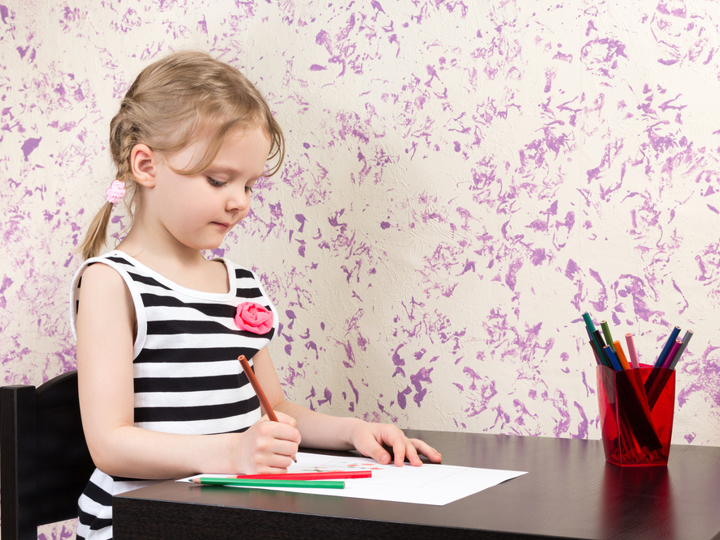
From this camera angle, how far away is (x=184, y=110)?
769 millimetres

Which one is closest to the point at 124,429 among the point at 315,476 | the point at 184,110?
the point at 315,476

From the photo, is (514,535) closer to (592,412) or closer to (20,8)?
(592,412)

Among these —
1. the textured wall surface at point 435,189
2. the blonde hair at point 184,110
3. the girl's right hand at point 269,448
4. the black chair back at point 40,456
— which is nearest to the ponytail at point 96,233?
the blonde hair at point 184,110

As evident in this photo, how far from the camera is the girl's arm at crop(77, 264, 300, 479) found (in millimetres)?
599

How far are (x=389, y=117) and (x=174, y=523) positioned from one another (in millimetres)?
682

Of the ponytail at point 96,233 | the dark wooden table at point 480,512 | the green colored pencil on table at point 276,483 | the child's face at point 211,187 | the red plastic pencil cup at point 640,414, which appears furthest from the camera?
the ponytail at point 96,233

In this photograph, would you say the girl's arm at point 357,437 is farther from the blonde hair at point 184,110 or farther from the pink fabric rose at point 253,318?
the blonde hair at point 184,110

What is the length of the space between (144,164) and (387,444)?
16.4 inches

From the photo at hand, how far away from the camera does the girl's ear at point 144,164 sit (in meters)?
0.77

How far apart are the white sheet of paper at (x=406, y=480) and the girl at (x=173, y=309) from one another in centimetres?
3

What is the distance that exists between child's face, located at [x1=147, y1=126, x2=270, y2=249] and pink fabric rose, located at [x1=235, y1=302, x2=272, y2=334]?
10cm

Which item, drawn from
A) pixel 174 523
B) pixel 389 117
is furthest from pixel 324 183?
pixel 174 523

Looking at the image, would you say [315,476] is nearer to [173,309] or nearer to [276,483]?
[276,483]

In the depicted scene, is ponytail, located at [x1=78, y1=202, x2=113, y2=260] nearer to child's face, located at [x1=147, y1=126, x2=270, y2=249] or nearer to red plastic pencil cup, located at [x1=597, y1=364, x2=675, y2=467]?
child's face, located at [x1=147, y1=126, x2=270, y2=249]
